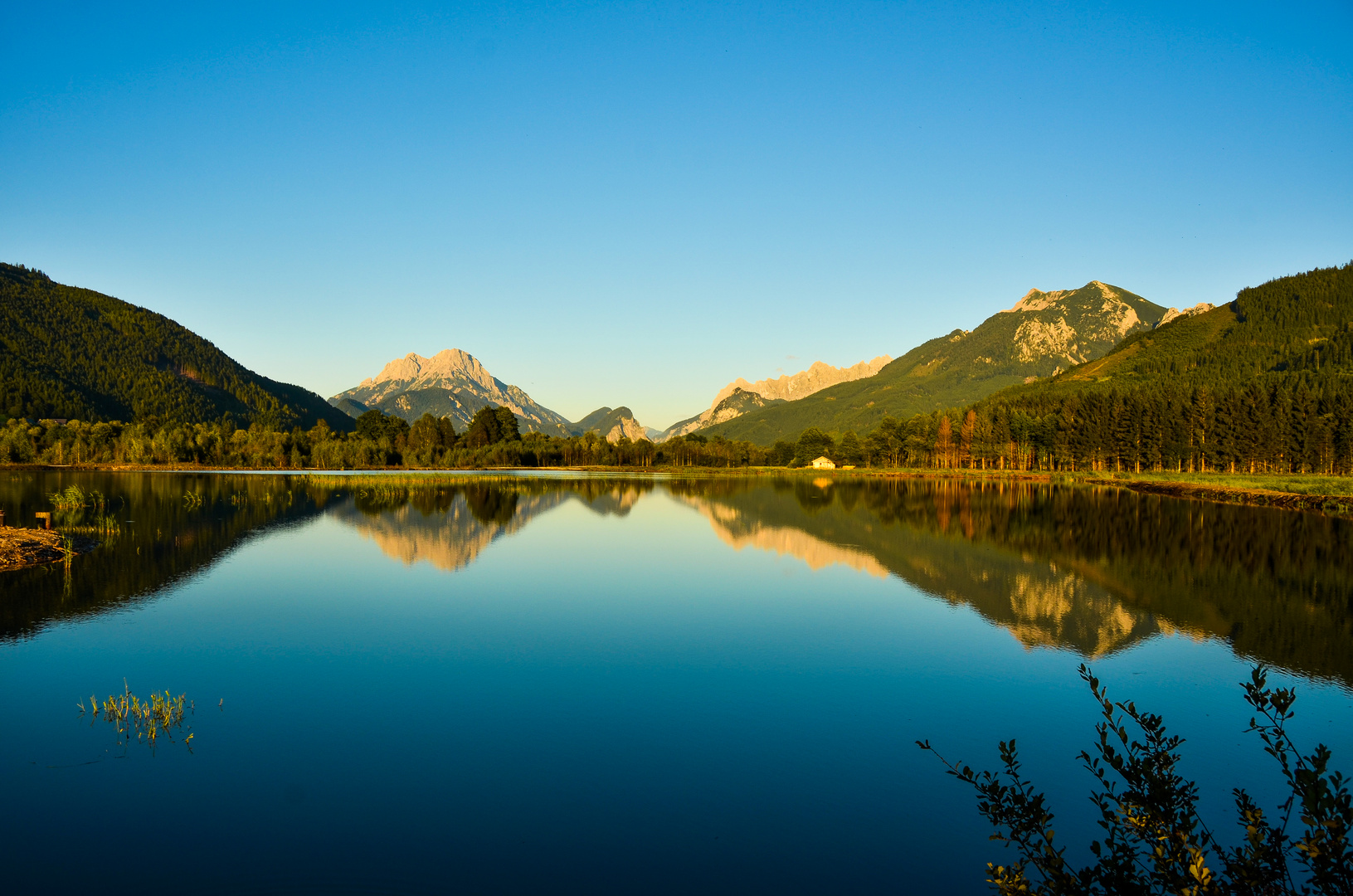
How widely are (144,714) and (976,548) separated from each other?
121ft

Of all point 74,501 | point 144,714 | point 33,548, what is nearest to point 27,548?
point 33,548

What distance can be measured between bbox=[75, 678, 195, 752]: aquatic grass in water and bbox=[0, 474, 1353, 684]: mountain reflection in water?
8012 mm

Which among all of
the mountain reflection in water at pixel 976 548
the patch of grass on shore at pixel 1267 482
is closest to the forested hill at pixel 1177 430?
the patch of grass on shore at pixel 1267 482

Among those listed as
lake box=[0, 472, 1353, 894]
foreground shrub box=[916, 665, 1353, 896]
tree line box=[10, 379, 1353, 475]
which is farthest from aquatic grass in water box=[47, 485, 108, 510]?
tree line box=[10, 379, 1353, 475]

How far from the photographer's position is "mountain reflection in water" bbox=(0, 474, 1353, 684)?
2259cm

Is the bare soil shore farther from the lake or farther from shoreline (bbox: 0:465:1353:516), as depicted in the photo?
shoreline (bbox: 0:465:1353:516)

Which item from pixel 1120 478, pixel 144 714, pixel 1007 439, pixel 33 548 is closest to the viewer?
pixel 144 714

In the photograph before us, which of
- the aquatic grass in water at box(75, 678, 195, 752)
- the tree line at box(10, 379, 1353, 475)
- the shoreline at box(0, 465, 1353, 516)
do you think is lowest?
the aquatic grass in water at box(75, 678, 195, 752)

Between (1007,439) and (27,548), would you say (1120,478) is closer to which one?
(1007,439)

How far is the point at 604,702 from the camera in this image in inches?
603

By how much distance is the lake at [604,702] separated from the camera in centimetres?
962

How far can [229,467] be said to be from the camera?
479ft

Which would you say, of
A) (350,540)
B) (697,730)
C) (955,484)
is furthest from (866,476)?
(697,730)

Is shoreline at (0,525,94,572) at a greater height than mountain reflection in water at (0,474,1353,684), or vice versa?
shoreline at (0,525,94,572)
